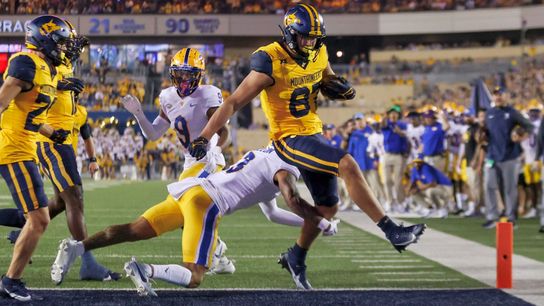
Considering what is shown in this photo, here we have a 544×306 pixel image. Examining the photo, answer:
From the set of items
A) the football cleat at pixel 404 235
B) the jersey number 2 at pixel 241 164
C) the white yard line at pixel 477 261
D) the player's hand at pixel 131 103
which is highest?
the player's hand at pixel 131 103

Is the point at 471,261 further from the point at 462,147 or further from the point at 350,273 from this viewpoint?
the point at 462,147

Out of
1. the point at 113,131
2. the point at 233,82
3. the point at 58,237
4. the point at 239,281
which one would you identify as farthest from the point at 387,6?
the point at 239,281

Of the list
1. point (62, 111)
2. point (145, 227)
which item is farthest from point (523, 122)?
point (145, 227)

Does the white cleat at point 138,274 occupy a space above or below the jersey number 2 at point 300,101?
below

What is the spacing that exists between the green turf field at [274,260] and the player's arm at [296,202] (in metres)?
0.44

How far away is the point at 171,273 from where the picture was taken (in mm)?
5758

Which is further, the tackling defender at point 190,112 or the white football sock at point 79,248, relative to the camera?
the tackling defender at point 190,112

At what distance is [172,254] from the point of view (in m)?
9.07

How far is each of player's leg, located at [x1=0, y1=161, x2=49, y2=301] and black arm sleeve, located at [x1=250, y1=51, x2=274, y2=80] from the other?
1412 millimetres

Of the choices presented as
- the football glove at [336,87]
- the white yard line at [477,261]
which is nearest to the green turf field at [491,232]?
the white yard line at [477,261]

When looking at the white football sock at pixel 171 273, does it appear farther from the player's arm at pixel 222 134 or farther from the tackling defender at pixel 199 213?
the player's arm at pixel 222 134

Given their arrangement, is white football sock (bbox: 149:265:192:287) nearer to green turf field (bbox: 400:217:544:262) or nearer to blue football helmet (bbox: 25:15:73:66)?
blue football helmet (bbox: 25:15:73:66)

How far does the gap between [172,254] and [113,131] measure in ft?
70.9

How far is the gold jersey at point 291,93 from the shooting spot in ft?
20.8
